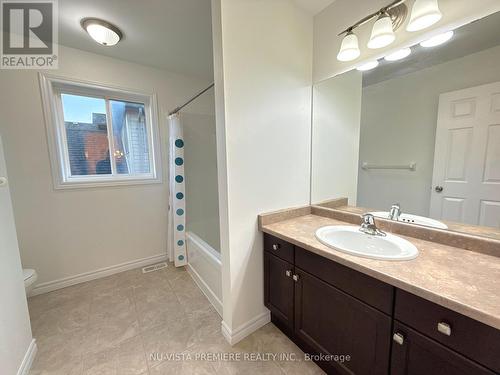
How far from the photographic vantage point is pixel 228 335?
1438 mm

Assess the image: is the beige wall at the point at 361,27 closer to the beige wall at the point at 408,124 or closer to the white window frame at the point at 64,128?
the beige wall at the point at 408,124

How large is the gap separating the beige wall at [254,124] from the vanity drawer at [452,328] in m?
0.90

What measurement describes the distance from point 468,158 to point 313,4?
143cm

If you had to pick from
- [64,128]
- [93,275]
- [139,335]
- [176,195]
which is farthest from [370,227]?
[64,128]

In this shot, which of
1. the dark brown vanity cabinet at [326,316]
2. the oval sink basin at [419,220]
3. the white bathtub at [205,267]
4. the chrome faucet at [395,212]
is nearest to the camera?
the dark brown vanity cabinet at [326,316]

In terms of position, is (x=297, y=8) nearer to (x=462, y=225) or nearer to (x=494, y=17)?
(x=494, y=17)

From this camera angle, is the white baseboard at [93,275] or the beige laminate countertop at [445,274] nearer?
the beige laminate countertop at [445,274]

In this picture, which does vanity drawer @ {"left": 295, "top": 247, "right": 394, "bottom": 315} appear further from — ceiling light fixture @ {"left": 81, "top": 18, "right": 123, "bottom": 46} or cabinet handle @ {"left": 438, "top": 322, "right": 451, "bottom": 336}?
ceiling light fixture @ {"left": 81, "top": 18, "right": 123, "bottom": 46}

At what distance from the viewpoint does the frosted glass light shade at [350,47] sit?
1264 millimetres

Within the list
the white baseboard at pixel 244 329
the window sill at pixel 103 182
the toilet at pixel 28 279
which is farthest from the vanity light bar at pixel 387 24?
the toilet at pixel 28 279

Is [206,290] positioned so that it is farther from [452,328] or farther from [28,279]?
[452,328]

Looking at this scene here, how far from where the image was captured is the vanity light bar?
957mm

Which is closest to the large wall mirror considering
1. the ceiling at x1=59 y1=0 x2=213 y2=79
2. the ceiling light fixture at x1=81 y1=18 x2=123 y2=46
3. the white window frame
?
the ceiling at x1=59 y1=0 x2=213 y2=79

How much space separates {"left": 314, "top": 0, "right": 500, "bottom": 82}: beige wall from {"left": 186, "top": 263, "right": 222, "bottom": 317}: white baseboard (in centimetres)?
203
